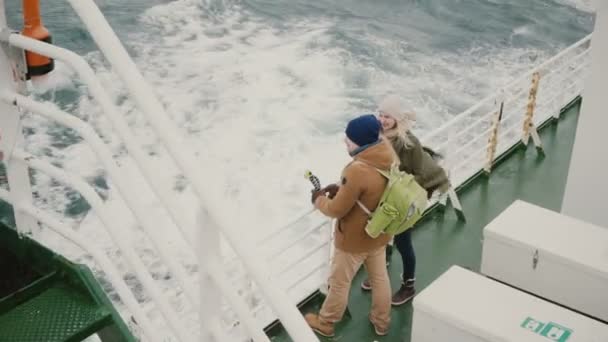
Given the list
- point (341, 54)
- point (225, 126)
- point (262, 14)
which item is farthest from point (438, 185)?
point (262, 14)

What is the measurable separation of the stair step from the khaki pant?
74.7 inches

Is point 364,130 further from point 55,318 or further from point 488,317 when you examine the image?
point 55,318

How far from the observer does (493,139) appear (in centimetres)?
614

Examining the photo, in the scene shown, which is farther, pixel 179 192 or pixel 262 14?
pixel 262 14

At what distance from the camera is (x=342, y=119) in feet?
39.9

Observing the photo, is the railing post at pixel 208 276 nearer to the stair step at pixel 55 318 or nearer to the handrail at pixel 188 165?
the handrail at pixel 188 165

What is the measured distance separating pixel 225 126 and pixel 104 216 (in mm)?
9367

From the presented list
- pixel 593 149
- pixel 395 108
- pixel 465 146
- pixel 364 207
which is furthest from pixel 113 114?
pixel 465 146

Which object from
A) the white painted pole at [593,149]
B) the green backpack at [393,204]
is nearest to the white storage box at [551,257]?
the white painted pole at [593,149]

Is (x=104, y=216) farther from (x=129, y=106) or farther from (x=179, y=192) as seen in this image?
(x=129, y=106)

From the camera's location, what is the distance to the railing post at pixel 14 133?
2.21 meters

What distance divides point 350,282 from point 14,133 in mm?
2198

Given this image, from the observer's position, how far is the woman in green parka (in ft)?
12.5

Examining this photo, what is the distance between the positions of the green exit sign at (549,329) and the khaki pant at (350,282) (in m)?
0.81
